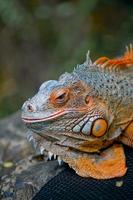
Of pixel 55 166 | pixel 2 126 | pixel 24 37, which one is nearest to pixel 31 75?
pixel 24 37

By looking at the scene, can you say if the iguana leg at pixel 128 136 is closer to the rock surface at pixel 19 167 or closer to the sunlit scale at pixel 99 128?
the sunlit scale at pixel 99 128

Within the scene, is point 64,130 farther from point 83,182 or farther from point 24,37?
point 24,37

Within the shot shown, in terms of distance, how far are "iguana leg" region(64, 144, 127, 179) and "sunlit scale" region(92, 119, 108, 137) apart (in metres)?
0.18

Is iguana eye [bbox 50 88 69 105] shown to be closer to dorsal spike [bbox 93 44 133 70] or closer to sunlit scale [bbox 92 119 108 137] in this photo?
sunlit scale [bbox 92 119 108 137]

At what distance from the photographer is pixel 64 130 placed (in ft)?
12.8

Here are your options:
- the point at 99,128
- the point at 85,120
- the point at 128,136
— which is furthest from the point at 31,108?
the point at 128,136

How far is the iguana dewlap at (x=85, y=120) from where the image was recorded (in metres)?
3.86

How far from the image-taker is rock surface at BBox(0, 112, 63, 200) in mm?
4324

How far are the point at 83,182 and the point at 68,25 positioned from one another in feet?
24.2

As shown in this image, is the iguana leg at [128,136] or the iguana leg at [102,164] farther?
the iguana leg at [128,136]

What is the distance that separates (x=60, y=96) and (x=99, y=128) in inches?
13.2

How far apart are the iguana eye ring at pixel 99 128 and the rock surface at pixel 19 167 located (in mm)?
544

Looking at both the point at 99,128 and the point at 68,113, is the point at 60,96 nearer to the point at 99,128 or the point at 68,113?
the point at 68,113

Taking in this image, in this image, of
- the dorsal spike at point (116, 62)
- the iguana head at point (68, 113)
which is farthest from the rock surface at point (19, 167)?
the dorsal spike at point (116, 62)
